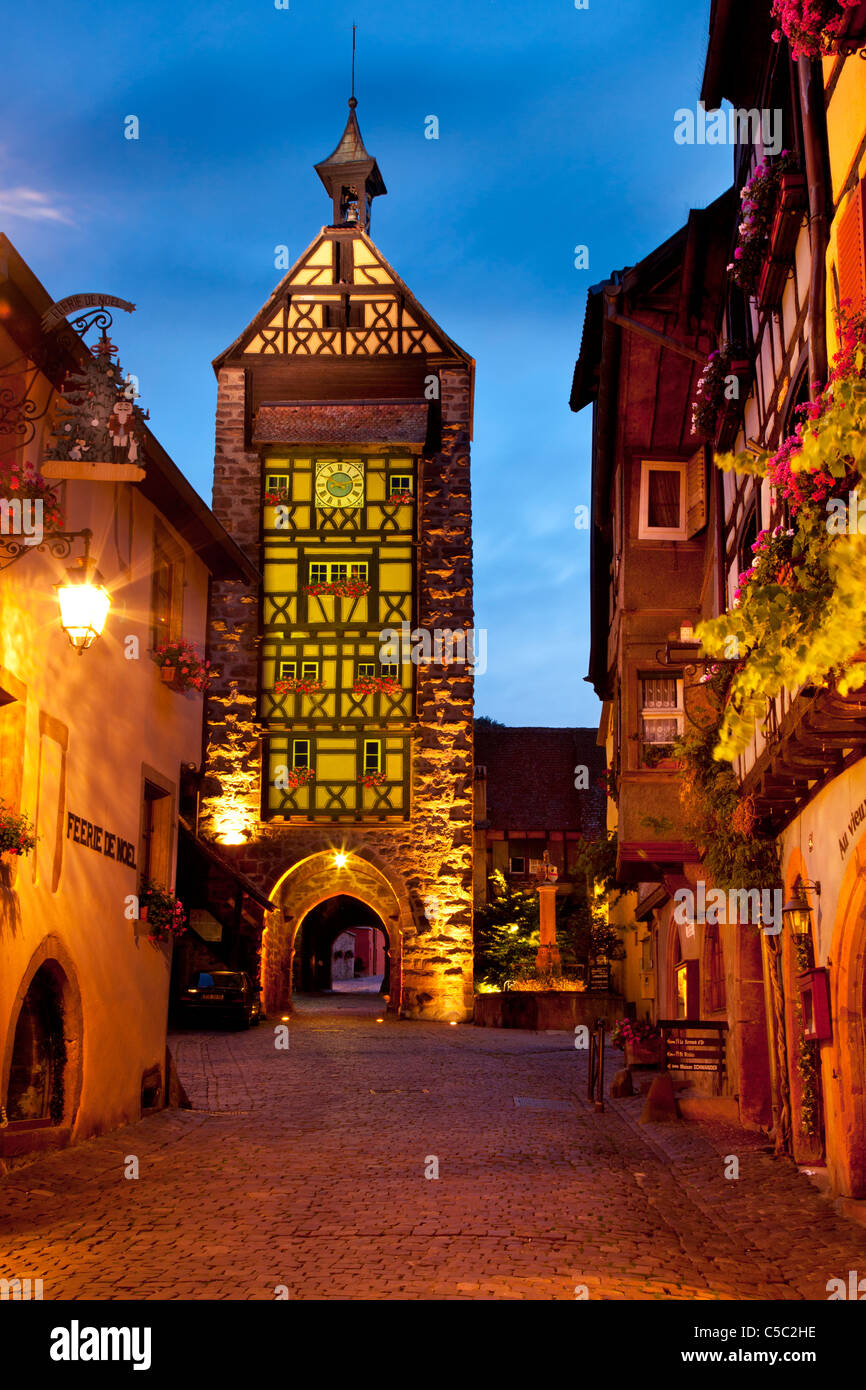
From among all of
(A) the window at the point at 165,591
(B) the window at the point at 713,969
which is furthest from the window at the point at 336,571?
(A) the window at the point at 165,591

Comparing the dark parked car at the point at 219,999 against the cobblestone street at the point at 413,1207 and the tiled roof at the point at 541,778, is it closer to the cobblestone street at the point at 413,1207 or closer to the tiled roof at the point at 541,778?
the cobblestone street at the point at 413,1207

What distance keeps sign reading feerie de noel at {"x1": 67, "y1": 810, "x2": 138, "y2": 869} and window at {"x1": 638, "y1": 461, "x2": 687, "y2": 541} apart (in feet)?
23.5

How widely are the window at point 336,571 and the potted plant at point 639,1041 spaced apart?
531 inches

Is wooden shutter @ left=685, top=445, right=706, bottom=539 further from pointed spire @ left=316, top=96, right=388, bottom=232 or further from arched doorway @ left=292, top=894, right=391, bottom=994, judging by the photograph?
arched doorway @ left=292, top=894, right=391, bottom=994

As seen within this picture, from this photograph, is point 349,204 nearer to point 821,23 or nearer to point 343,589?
point 343,589

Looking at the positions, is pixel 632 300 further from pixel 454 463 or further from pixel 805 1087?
pixel 454 463

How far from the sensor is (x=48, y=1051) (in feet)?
33.7

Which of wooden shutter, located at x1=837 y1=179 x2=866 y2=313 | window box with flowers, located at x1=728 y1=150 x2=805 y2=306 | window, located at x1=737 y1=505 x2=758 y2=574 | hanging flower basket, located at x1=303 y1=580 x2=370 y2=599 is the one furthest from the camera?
hanging flower basket, located at x1=303 y1=580 x2=370 y2=599

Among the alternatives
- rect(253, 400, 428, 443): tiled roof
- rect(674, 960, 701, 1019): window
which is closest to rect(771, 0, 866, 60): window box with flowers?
rect(674, 960, 701, 1019): window

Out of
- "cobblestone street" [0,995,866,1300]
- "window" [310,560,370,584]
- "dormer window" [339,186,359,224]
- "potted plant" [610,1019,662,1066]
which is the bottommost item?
"cobblestone street" [0,995,866,1300]

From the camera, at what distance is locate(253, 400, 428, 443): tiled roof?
29.2 metres

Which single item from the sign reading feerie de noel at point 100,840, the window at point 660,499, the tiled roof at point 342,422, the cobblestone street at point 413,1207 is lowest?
the cobblestone street at point 413,1207

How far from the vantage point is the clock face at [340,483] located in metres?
29.2
